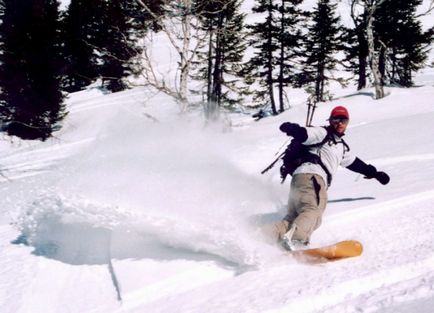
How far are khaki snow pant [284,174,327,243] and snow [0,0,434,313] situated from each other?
0.86ft

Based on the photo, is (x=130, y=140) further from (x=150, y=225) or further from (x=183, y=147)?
(x=150, y=225)

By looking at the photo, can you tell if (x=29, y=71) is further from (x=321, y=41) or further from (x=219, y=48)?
(x=321, y=41)

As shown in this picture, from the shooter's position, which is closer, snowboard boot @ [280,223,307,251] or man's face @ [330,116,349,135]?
snowboard boot @ [280,223,307,251]

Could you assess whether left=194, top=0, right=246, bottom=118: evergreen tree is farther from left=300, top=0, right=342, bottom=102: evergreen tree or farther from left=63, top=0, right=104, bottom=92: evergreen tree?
left=63, top=0, right=104, bottom=92: evergreen tree

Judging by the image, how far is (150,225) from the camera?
397 cm

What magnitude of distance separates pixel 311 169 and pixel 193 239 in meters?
1.64

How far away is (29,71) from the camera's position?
25.5 m

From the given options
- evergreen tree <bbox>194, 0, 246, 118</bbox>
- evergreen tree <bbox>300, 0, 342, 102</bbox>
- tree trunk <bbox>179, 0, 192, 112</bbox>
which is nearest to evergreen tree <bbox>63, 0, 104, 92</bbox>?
evergreen tree <bbox>194, 0, 246, 118</bbox>

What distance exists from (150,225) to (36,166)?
1386cm

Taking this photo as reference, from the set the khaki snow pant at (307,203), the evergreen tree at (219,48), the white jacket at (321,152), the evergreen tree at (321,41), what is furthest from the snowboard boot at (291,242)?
the evergreen tree at (321,41)

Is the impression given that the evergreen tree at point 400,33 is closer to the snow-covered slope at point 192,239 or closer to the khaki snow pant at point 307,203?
the snow-covered slope at point 192,239

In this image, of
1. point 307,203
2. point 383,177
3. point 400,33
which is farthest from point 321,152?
point 400,33

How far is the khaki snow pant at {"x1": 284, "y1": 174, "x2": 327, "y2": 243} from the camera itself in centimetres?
400

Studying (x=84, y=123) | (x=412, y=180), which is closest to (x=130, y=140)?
(x=412, y=180)
